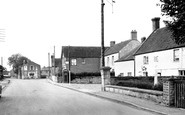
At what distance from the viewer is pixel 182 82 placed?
41.5 feet

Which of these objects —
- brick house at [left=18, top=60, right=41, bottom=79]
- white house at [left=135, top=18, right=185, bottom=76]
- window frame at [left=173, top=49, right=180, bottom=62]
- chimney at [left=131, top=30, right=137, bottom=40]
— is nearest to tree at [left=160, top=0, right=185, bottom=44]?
white house at [left=135, top=18, right=185, bottom=76]

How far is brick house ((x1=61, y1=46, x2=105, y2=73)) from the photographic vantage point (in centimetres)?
6419

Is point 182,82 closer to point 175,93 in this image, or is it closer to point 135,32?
point 175,93

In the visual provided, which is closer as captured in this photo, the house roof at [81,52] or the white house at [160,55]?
the white house at [160,55]

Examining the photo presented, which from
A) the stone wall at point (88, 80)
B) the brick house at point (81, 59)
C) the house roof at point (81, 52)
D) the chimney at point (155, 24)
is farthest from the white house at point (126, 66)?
the house roof at point (81, 52)

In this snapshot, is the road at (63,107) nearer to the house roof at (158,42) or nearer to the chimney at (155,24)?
the house roof at (158,42)

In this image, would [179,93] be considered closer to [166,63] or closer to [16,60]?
[166,63]

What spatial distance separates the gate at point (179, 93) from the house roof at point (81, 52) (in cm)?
5169

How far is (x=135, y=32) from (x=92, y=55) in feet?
51.7

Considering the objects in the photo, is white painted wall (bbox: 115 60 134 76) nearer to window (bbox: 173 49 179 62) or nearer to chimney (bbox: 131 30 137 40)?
chimney (bbox: 131 30 137 40)

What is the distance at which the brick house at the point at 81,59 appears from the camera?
64188mm

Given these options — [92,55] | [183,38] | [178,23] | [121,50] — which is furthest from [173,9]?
[92,55]

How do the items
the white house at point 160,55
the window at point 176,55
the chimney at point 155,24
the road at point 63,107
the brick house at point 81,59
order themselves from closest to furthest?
the road at point 63,107 → the white house at point 160,55 → the window at point 176,55 → the chimney at point 155,24 → the brick house at point 81,59

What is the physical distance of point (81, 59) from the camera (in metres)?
65.0
